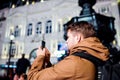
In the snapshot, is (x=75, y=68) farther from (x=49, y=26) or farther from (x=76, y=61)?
(x=49, y=26)

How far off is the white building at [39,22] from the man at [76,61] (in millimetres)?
23720

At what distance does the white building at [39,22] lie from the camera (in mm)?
27297

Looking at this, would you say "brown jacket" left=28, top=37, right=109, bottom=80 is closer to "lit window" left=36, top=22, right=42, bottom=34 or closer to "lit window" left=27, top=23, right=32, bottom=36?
"lit window" left=36, top=22, right=42, bottom=34

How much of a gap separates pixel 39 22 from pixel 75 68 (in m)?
28.9

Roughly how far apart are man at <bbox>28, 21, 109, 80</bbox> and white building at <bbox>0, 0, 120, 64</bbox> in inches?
934

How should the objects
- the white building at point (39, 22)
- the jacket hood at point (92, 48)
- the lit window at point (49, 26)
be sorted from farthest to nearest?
1. the lit window at point (49, 26)
2. the white building at point (39, 22)
3. the jacket hood at point (92, 48)

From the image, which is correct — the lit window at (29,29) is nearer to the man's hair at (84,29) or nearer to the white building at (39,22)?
the white building at (39,22)

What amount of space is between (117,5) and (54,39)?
31.9 ft

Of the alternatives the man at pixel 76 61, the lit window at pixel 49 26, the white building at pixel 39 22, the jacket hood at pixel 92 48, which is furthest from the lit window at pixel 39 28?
the jacket hood at pixel 92 48

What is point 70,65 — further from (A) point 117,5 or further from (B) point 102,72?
(A) point 117,5

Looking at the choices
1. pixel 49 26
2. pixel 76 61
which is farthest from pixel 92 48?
pixel 49 26

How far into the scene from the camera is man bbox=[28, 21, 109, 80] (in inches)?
62.3

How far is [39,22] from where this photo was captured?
99.0 ft

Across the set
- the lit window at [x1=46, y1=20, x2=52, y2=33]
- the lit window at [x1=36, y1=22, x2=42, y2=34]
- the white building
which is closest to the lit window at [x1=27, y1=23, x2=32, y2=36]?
the white building
